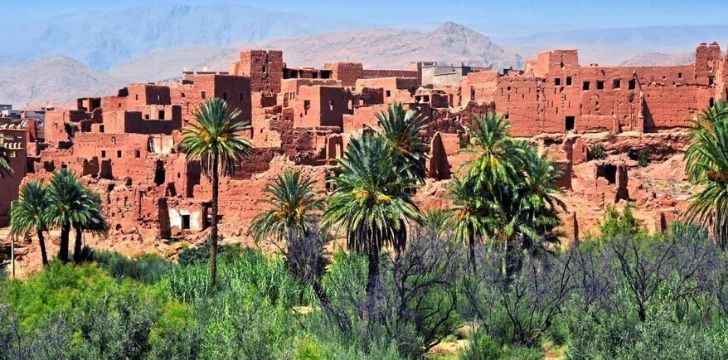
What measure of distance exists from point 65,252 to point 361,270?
13028mm

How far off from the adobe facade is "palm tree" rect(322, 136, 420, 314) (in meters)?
11.5

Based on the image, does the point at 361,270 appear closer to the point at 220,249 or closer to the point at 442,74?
the point at 220,249

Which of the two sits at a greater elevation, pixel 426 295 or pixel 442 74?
pixel 442 74

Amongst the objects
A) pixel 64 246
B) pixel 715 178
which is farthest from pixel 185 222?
pixel 715 178

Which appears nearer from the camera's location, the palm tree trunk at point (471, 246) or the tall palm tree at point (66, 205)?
the palm tree trunk at point (471, 246)

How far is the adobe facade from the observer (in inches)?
2304

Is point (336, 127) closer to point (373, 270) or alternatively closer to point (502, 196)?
point (502, 196)

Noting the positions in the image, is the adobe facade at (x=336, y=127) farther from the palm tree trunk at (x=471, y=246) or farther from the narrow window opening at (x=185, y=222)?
the palm tree trunk at (x=471, y=246)

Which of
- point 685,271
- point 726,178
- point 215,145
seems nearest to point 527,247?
point 685,271

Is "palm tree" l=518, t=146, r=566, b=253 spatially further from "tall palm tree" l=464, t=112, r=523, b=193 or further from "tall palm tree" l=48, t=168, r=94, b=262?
"tall palm tree" l=48, t=168, r=94, b=262

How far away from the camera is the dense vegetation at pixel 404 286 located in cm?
3447

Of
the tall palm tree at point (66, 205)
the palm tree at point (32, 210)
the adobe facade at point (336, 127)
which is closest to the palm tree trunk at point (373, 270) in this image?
the adobe facade at point (336, 127)

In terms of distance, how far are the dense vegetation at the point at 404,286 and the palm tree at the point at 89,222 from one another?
1497 mm

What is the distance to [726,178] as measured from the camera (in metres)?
41.4
